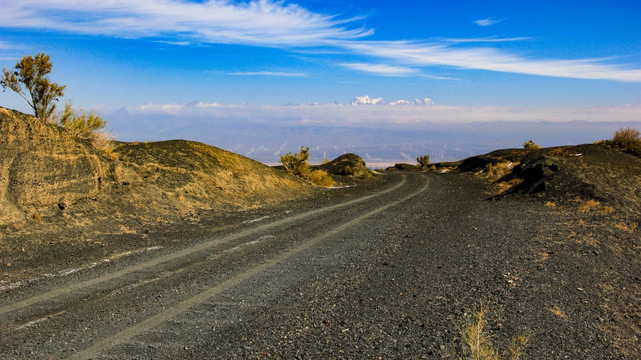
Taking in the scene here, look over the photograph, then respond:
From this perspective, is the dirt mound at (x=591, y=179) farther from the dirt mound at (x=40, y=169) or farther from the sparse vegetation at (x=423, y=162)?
the sparse vegetation at (x=423, y=162)

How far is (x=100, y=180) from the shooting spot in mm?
12297

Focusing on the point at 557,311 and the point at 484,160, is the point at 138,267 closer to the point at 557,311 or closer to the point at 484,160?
the point at 557,311

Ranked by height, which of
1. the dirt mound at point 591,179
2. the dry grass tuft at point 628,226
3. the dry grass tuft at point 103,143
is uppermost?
the dry grass tuft at point 103,143

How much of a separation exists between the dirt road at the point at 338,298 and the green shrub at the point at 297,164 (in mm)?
16508

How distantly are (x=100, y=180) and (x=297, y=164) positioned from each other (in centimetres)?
1531

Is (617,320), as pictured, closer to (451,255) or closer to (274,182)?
(451,255)

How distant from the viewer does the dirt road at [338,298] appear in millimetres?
4258

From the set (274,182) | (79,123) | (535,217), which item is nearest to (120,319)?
(535,217)

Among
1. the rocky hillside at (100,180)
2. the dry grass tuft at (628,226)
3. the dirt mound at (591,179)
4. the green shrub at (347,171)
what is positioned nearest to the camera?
the dry grass tuft at (628,226)

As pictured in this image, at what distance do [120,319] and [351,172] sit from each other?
29.0 meters

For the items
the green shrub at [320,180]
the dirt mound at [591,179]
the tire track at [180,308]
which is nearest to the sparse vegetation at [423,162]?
the green shrub at [320,180]

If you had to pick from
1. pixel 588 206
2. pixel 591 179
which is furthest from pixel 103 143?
pixel 591 179

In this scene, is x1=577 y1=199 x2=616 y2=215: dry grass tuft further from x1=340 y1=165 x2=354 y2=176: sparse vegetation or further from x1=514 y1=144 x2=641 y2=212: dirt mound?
x1=340 y1=165 x2=354 y2=176: sparse vegetation

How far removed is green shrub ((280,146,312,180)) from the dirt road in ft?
54.2
